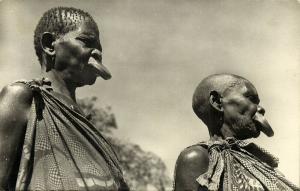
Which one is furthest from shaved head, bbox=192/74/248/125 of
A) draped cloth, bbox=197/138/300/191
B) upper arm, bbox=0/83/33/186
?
upper arm, bbox=0/83/33/186

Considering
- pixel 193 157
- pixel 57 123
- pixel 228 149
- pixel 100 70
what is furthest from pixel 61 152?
pixel 228 149

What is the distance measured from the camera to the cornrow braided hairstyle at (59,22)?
6270 millimetres

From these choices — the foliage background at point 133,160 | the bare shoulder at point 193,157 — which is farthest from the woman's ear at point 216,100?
the foliage background at point 133,160

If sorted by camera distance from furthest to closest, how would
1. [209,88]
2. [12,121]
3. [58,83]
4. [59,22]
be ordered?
[209,88] < [59,22] < [58,83] < [12,121]

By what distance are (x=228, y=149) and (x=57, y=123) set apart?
4.68 ft

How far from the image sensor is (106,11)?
8266 millimetres

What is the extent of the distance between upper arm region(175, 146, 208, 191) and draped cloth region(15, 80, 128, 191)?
1.59 ft

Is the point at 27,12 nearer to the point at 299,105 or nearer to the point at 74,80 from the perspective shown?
the point at 74,80

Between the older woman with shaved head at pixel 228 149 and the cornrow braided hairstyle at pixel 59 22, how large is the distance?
1187mm

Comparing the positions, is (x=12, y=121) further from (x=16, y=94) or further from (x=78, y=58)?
(x=78, y=58)

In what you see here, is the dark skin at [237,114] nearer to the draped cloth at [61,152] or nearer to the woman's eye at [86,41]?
the draped cloth at [61,152]

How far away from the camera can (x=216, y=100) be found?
661 cm

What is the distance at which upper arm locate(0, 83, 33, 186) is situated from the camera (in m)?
5.55

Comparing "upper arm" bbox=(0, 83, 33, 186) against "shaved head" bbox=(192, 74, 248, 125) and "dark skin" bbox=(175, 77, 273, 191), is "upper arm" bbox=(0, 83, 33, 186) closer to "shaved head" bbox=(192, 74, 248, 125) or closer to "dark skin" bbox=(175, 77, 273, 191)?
"dark skin" bbox=(175, 77, 273, 191)
